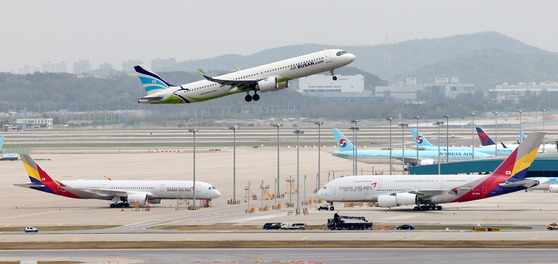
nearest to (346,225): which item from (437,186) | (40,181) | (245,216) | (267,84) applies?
(245,216)

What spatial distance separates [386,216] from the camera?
331 feet

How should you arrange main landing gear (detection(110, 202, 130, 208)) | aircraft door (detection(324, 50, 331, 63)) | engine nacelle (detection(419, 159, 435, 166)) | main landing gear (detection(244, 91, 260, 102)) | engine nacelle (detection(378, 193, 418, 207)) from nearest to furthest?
1. main landing gear (detection(244, 91, 260, 102))
2. aircraft door (detection(324, 50, 331, 63))
3. engine nacelle (detection(378, 193, 418, 207))
4. main landing gear (detection(110, 202, 130, 208))
5. engine nacelle (detection(419, 159, 435, 166))

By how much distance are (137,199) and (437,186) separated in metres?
35.9

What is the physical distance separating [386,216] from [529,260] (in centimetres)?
3662

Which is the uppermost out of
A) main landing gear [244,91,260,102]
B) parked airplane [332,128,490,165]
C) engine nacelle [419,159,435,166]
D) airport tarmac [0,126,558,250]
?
main landing gear [244,91,260,102]

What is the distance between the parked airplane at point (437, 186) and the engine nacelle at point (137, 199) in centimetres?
2152

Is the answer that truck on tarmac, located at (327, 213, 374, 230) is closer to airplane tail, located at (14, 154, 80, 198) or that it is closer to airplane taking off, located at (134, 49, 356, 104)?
airplane taking off, located at (134, 49, 356, 104)

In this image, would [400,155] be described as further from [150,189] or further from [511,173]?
[511,173]

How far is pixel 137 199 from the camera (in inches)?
4562

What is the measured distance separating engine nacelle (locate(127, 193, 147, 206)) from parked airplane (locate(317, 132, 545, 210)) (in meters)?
21.5

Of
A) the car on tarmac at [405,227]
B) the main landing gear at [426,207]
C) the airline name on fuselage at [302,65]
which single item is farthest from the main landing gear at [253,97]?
the main landing gear at [426,207]

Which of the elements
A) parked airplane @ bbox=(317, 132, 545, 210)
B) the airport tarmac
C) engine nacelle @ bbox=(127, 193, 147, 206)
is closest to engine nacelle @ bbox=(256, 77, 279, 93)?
the airport tarmac

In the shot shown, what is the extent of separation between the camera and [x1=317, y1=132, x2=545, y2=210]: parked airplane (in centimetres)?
10350

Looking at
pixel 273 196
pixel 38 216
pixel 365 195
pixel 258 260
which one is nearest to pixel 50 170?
pixel 273 196
